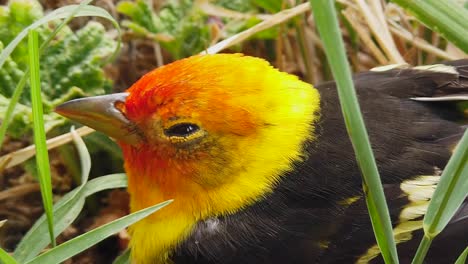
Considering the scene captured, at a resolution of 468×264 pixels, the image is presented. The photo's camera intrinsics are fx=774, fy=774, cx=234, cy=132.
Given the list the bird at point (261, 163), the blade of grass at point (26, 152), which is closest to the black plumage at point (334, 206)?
the bird at point (261, 163)

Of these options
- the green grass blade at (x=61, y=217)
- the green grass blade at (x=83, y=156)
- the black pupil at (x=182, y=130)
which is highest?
the black pupil at (x=182, y=130)

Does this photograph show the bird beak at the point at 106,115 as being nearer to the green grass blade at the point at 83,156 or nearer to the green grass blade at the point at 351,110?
the green grass blade at the point at 83,156

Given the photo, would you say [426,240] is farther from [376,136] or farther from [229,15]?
[229,15]

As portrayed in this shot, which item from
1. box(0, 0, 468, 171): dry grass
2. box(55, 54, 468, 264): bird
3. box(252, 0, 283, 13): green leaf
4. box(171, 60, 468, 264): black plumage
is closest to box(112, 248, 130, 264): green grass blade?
box(55, 54, 468, 264): bird

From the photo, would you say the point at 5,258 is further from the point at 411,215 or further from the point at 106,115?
the point at 411,215

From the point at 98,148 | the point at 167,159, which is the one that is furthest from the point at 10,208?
the point at 167,159

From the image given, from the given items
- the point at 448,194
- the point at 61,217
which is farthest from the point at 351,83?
the point at 61,217
